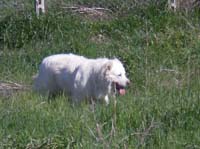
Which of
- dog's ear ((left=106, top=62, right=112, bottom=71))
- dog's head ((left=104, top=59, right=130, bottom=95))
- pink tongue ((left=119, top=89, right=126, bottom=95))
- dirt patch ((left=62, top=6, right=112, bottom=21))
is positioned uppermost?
dirt patch ((left=62, top=6, right=112, bottom=21))

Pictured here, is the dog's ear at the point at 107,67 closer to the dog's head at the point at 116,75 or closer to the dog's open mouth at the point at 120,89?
the dog's head at the point at 116,75

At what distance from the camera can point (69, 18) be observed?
13930mm

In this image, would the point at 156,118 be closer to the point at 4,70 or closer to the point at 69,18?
the point at 4,70

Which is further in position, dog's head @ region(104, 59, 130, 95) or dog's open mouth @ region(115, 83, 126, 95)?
dog's head @ region(104, 59, 130, 95)

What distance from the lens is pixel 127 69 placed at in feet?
37.0

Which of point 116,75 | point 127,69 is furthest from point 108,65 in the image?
point 127,69

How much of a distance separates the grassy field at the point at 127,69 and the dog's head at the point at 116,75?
15cm

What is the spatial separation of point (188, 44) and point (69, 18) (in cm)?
245

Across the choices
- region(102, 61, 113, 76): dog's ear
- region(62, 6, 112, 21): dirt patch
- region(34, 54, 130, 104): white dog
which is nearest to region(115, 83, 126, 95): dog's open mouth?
region(34, 54, 130, 104): white dog

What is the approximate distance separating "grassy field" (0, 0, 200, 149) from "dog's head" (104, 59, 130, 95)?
0.48 ft

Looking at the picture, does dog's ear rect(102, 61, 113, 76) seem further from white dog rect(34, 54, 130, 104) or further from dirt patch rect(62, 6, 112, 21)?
dirt patch rect(62, 6, 112, 21)

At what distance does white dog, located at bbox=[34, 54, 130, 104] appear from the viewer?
1031 centimetres

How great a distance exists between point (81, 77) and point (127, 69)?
937 mm

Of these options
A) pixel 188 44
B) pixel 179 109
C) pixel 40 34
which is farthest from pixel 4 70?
pixel 179 109
